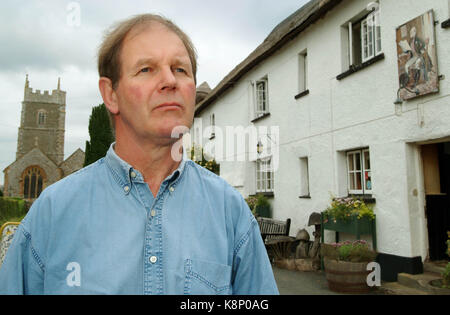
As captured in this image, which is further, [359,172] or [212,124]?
[212,124]

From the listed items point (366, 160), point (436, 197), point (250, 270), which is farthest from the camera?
point (366, 160)

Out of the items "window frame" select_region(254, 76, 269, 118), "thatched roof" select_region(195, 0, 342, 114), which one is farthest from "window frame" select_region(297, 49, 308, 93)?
"window frame" select_region(254, 76, 269, 118)

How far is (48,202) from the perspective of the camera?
123 centimetres

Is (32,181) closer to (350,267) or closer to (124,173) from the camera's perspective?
(350,267)

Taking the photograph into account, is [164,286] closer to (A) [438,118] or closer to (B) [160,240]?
(B) [160,240]

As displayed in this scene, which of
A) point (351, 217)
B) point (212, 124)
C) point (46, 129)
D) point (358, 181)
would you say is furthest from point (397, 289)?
point (46, 129)

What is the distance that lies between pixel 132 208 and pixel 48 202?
28 cm

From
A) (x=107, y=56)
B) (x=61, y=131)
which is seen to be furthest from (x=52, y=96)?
(x=107, y=56)

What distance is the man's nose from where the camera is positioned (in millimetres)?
1294

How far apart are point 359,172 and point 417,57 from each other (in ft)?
8.71

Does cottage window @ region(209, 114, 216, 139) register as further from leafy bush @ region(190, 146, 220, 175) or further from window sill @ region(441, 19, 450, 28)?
window sill @ region(441, 19, 450, 28)

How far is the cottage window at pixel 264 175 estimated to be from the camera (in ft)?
36.6

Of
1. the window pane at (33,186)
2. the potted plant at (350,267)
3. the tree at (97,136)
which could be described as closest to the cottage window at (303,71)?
the potted plant at (350,267)

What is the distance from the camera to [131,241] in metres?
1.21
